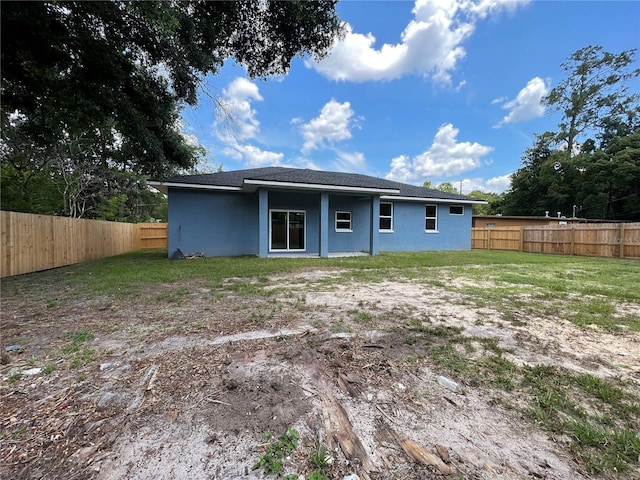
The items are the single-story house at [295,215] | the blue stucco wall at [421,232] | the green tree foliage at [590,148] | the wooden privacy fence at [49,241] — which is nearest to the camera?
the wooden privacy fence at [49,241]

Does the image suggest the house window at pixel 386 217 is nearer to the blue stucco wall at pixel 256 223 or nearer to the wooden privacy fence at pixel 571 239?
the blue stucco wall at pixel 256 223

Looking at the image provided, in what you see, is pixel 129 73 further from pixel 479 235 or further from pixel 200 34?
pixel 479 235

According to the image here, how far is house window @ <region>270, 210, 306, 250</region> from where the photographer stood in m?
11.6

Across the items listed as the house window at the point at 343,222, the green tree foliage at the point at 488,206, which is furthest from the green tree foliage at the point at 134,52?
the green tree foliage at the point at 488,206

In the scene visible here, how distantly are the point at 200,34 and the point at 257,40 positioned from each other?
53.1 inches

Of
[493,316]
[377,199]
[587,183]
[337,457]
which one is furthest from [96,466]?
[587,183]

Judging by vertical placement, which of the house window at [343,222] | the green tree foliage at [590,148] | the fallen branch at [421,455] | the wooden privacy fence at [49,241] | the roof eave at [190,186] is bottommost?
the fallen branch at [421,455]

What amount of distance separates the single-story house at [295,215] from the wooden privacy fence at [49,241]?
9.42 ft

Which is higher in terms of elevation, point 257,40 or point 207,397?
point 257,40

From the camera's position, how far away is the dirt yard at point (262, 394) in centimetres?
138

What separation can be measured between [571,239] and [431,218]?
6.33 m

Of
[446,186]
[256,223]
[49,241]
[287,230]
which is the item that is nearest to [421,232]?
[287,230]

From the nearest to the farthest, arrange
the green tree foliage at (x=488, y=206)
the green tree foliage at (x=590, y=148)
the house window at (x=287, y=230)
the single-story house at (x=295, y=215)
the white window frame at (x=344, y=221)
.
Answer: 1. the single-story house at (x=295, y=215)
2. the house window at (x=287, y=230)
3. the white window frame at (x=344, y=221)
4. the green tree foliage at (x=590, y=148)
5. the green tree foliage at (x=488, y=206)

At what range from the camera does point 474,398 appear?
192 cm
